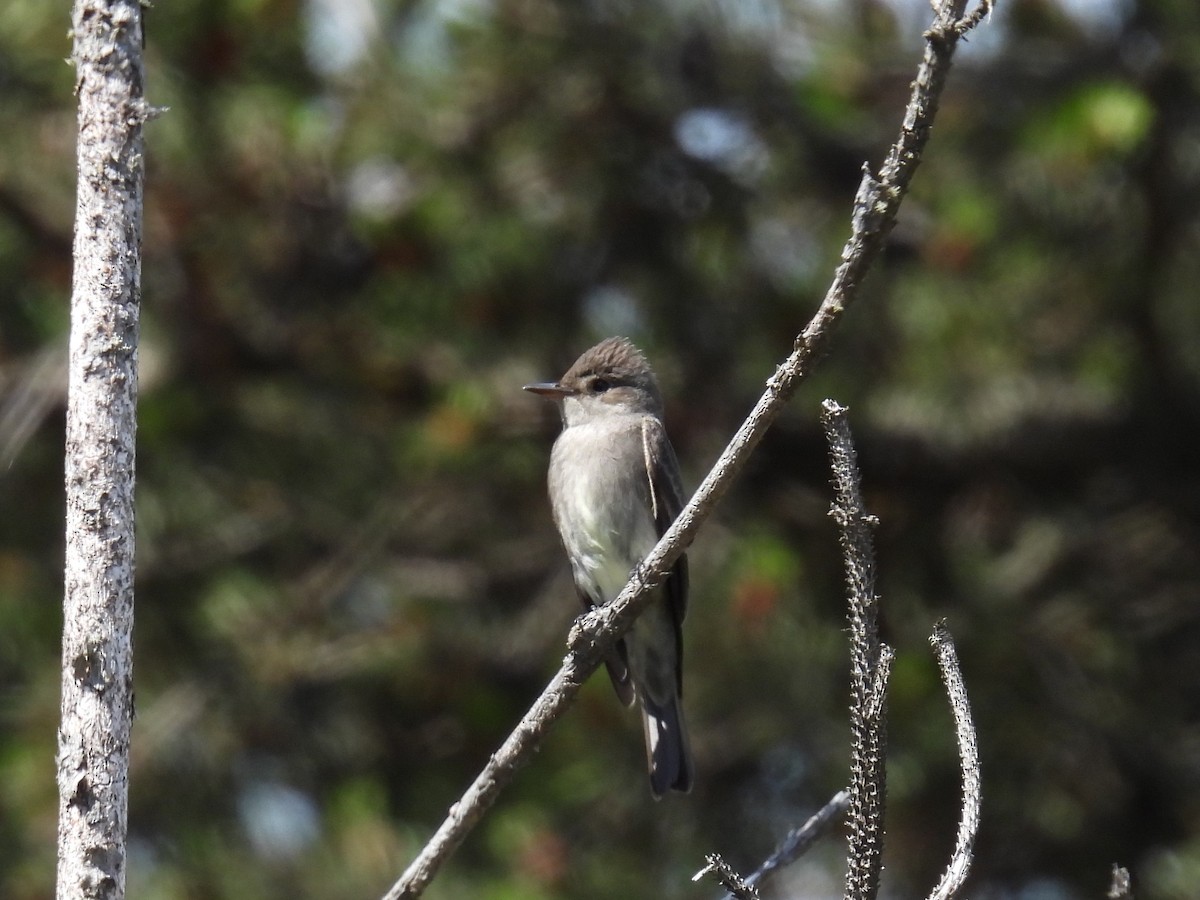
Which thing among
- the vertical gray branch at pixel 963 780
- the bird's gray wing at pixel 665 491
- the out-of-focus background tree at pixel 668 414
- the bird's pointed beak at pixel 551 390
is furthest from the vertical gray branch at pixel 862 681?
the out-of-focus background tree at pixel 668 414

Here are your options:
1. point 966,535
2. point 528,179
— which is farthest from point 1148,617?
point 528,179

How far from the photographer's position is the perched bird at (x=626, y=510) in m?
4.63

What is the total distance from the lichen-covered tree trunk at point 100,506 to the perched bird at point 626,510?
2.60 metres

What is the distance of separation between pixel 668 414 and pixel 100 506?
3.86 metres

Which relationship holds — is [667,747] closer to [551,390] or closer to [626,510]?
[626,510]

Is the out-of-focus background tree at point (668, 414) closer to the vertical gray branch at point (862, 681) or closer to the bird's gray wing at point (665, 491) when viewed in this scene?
the bird's gray wing at point (665, 491)

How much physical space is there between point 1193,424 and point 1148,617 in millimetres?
733

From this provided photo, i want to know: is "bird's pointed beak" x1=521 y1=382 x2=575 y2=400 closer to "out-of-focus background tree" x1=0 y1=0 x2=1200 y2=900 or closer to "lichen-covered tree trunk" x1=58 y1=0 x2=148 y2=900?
"out-of-focus background tree" x1=0 y1=0 x2=1200 y2=900

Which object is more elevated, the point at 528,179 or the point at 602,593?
the point at 528,179

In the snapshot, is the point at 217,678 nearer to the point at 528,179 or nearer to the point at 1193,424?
the point at 528,179

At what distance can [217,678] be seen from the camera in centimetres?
564

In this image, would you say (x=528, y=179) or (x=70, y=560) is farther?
(x=528, y=179)

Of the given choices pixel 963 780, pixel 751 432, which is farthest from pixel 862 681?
pixel 751 432

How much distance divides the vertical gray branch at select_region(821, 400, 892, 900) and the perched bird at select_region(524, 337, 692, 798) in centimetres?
252
